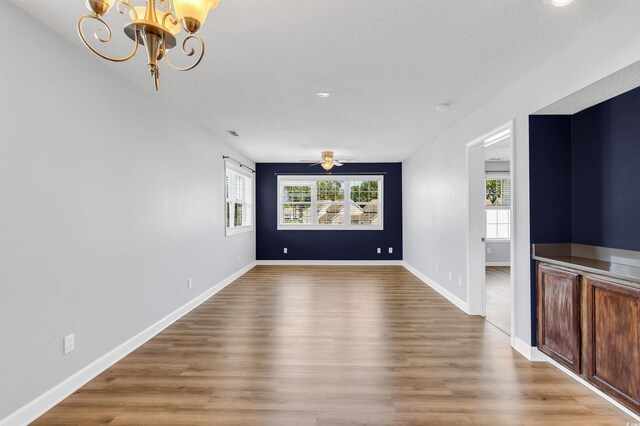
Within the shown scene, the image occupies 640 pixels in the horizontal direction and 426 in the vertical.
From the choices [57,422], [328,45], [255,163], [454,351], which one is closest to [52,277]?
[57,422]

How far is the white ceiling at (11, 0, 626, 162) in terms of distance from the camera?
2.00m

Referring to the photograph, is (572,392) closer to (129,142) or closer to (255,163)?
(129,142)

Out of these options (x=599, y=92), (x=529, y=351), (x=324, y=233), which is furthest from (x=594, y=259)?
(x=324, y=233)

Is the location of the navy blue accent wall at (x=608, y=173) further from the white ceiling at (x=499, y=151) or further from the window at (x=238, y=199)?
the window at (x=238, y=199)

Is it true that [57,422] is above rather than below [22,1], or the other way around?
below

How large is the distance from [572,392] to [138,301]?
3.65 metres

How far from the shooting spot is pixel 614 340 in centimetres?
210

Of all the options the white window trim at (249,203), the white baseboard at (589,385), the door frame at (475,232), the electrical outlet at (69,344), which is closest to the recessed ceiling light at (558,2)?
the door frame at (475,232)

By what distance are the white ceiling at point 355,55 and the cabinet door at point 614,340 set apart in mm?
1738

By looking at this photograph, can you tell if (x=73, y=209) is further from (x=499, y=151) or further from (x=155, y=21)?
(x=499, y=151)

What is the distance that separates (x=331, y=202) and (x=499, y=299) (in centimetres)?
433

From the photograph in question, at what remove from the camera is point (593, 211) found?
2.76m

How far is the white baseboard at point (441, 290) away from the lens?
4.34 metres

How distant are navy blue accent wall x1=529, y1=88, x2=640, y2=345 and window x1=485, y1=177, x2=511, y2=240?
5.25 metres
